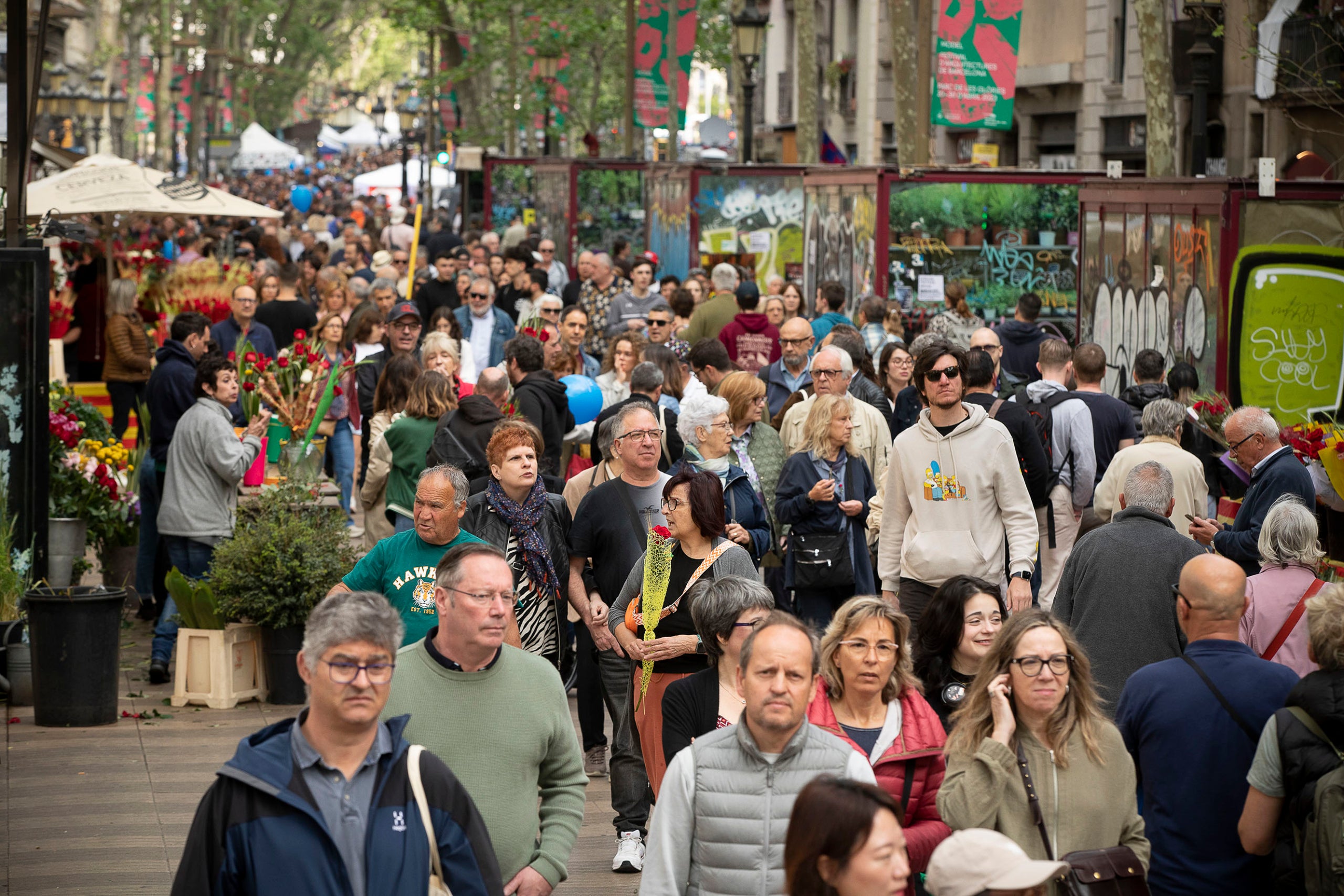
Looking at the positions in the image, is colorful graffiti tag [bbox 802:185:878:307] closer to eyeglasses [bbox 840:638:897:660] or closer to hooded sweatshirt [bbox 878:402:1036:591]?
hooded sweatshirt [bbox 878:402:1036:591]

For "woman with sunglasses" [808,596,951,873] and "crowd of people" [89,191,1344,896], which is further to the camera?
"woman with sunglasses" [808,596,951,873]

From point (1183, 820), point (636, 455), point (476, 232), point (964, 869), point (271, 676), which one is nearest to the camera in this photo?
point (964, 869)

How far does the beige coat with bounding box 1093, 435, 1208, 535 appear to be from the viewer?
8.81 meters

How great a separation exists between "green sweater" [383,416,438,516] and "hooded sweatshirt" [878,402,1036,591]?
9.18 feet

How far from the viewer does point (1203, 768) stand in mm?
5266

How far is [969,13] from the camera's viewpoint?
20.2 meters

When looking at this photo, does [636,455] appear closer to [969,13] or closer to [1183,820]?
[1183,820]

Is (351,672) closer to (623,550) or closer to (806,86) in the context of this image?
(623,550)

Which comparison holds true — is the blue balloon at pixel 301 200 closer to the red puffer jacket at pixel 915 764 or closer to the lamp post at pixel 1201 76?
the lamp post at pixel 1201 76

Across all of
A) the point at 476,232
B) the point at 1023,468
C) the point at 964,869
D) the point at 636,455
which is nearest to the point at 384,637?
the point at 964,869

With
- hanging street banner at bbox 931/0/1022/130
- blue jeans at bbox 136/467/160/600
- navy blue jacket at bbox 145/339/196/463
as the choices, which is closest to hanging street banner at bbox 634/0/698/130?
hanging street banner at bbox 931/0/1022/130

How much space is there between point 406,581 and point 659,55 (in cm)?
2606

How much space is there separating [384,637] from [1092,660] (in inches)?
149

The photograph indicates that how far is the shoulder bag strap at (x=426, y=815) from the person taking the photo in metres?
3.89
